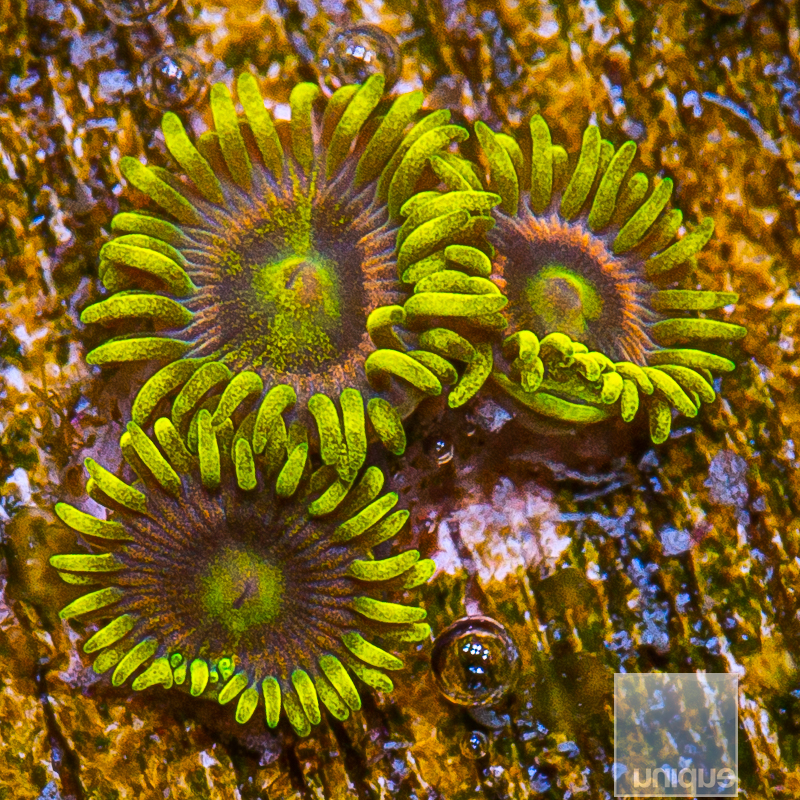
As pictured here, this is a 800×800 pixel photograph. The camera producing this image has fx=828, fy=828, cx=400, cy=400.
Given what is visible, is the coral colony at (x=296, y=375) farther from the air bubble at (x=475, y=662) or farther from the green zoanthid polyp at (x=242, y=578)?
the air bubble at (x=475, y=662)

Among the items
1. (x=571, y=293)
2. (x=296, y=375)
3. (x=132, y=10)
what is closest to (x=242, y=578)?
(x=296, y=375)

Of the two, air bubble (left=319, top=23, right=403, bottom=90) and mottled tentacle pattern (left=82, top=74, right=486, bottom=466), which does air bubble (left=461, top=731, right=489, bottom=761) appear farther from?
air bubble (left=319, top=23, right=403, bottom=90)

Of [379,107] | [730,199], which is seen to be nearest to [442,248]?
[379,107]

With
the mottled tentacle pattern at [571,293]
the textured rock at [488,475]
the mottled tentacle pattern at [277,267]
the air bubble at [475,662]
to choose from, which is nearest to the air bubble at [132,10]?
the textured rock at [488,475]

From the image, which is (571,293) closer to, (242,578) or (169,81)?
(242,578)

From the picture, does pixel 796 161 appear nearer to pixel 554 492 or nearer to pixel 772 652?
pixel 554 492

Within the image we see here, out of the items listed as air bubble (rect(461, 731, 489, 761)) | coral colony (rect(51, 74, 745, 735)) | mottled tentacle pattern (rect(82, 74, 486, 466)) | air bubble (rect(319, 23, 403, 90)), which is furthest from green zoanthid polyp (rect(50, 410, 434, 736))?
air bubble (rect(319, 23, 403, 90))
